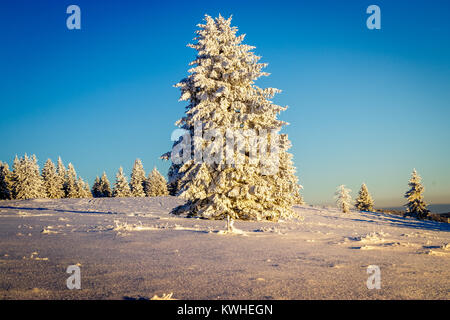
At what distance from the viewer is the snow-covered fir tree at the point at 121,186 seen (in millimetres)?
64875

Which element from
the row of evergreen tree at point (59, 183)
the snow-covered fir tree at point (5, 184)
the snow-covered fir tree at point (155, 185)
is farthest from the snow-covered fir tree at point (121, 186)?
the snow-covered fir tree at point (5, 184)

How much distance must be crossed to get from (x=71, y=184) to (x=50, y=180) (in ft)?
17.3

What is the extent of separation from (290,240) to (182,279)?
5.07 metres

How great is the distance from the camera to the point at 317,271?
495 centimetres

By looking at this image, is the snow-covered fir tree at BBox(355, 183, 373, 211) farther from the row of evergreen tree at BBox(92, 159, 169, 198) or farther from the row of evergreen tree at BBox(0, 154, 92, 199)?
the row of evergreen tree at BBox(0, 154, 92, 199)

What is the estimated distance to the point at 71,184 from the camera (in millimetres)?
72188

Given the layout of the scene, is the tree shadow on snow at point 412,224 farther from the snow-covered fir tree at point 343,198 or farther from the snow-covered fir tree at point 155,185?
the snow-covered fir tree at point 155,185

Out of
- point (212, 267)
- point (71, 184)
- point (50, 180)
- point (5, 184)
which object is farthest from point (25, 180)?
point (212, 267)

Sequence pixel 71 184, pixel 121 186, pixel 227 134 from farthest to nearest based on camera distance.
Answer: pixel 71 184 → pixel 121 186 → pixel 227 134

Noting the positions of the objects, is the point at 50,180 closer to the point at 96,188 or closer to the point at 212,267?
the point at 96,188

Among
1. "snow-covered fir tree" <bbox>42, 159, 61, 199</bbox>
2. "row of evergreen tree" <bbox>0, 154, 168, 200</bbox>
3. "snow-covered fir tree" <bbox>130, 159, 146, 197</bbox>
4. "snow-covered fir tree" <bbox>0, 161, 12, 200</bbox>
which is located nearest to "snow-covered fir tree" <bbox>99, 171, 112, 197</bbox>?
"row of evergreen tree" <bbox>0, 154, 168, 200</bbox>
